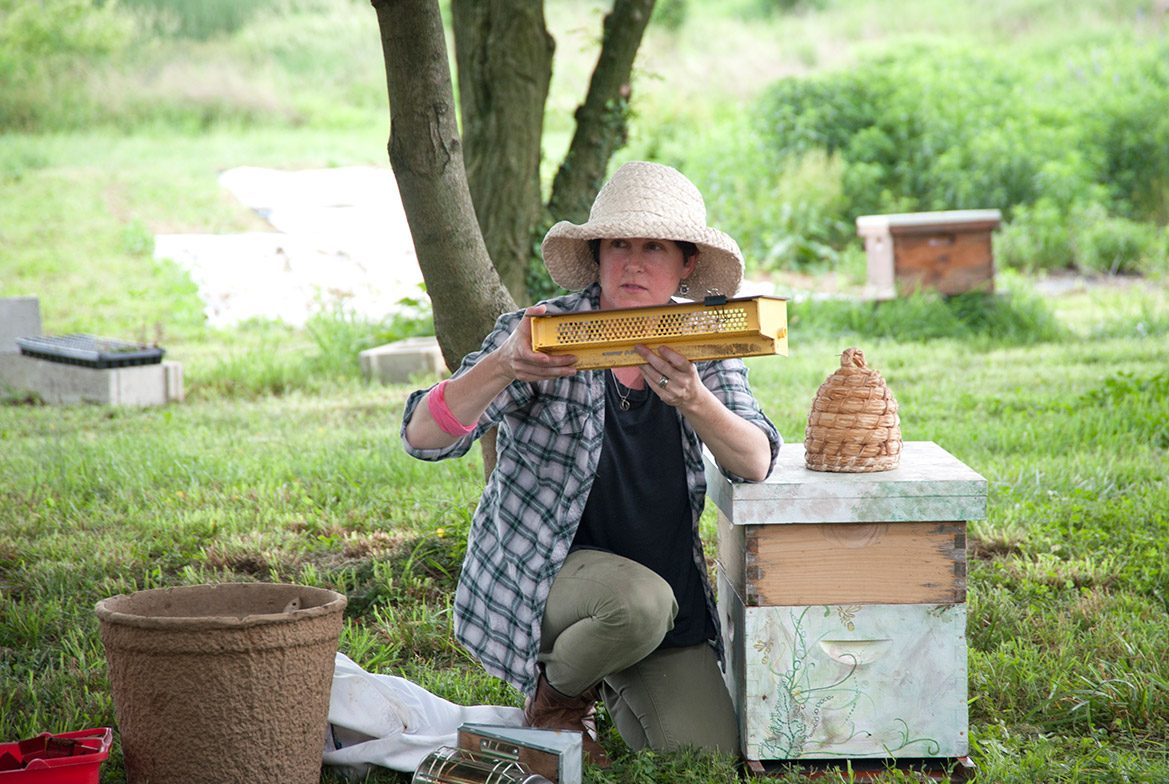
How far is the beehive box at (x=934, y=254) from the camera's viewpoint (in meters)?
9.23

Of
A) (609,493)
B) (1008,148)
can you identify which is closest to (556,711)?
(609,493)

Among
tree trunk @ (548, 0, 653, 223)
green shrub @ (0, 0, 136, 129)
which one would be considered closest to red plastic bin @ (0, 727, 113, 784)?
tree trunk @ (548, 0, 653, 223)

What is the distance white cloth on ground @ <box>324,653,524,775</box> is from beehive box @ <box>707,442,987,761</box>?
0.73m

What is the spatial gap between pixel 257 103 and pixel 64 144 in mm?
2918

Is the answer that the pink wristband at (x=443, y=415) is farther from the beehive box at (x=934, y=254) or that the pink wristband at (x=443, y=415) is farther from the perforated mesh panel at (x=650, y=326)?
the beehive box at (x=934, y=254)

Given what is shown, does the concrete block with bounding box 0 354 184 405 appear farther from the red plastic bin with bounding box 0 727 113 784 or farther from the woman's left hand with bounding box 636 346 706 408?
the woman's left hand with bounding box 636 346 706 408

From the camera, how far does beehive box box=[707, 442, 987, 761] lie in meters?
2.88

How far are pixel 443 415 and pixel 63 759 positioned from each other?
1.04 meters

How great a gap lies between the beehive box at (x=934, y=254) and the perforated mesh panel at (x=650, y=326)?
692 cm

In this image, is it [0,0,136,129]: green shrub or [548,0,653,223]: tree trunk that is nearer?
[548,0,653,223]: tree trunk

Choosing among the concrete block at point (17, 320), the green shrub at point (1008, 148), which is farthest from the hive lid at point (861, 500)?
the green shrub at point (1008, 148)

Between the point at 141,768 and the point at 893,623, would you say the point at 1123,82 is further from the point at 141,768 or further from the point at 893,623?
the point at 141,768

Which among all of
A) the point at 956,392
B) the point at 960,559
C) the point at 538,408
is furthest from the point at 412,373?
the point at 960,559

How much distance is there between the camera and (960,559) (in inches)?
114
